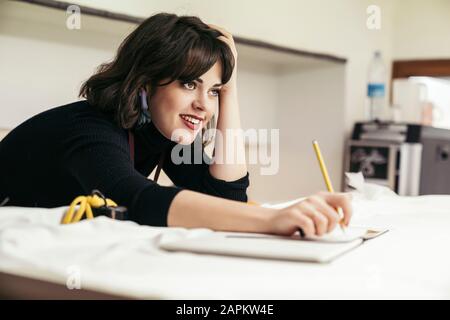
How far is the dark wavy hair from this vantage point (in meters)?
1.08

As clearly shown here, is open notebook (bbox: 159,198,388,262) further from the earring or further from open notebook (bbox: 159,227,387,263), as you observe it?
the earring

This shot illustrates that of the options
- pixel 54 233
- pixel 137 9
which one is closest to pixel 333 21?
pixel 137 9

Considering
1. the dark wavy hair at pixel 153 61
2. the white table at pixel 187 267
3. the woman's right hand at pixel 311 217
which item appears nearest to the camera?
the white table at pixel 187 267

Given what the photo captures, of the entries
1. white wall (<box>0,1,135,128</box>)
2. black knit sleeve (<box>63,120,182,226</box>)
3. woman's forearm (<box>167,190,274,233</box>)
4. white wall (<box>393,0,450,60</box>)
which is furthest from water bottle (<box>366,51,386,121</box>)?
woman's forearm (<box>167,190,274,233</box>)

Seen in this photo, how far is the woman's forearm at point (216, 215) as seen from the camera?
705 mm

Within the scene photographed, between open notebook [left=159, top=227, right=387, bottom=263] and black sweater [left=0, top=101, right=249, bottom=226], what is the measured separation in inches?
6.0

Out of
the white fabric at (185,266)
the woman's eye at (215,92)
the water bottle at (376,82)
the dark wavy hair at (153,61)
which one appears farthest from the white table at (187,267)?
the water bottle at (376,82)

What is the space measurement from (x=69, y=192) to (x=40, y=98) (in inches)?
54.9

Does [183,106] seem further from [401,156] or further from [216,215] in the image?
[401,156]

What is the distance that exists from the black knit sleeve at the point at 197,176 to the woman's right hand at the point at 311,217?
1.93 feet

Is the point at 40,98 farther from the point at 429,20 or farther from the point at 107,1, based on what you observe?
the point at 429,20

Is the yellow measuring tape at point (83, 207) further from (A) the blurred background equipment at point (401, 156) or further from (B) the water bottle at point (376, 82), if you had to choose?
(B) the water bottle at point (376, 82)

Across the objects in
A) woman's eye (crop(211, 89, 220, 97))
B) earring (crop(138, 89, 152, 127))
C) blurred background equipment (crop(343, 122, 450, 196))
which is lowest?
blurred background equipment (crop(343, 122, 450, 196))

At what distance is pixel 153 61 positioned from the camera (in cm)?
112
